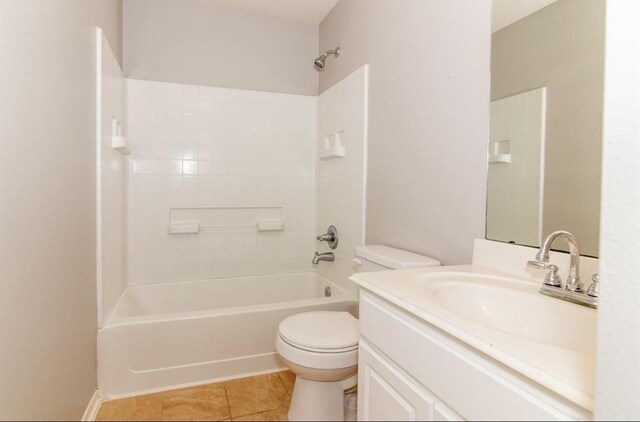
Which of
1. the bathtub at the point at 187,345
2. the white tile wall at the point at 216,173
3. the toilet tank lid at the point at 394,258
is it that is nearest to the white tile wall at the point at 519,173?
the toilet tank lid at the point at 394,258

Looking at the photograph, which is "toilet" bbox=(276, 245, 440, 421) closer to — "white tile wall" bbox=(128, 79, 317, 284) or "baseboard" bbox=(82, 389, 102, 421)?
"baseboard" bbox=(82, 389, 102, 421)

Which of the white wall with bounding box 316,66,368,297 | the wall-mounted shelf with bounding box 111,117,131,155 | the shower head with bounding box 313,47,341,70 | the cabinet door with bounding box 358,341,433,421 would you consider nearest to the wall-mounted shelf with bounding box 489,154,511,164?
the cabinet door with bounding box 358,341,433,421

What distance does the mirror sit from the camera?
2.92 ft

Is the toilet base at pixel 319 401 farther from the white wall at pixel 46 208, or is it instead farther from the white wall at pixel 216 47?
the white wall at pixel 216 47

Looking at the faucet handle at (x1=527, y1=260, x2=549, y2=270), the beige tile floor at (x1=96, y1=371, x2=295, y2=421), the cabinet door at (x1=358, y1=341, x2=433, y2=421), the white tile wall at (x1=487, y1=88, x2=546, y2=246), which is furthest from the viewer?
the beige tile floor at (x1=96, y1=371, x2=295, y2=421)

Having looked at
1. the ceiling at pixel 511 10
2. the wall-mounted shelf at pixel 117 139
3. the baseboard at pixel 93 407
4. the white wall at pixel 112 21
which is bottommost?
the baseboard at pixel 93 407

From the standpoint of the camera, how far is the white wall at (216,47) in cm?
227

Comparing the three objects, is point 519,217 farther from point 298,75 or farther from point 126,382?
point 298,75

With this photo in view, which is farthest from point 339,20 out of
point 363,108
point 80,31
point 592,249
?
point 592,249

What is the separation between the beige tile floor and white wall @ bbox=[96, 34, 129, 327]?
1.35 feet

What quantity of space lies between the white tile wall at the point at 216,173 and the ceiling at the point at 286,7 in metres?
0.58

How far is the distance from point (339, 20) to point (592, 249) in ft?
6.85

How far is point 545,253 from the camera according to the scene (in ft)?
2.77

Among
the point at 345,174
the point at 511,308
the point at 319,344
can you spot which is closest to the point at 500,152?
the point at 511,308
